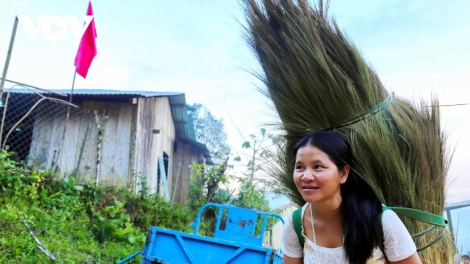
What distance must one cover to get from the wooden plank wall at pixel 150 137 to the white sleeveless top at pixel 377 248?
6.46 metres

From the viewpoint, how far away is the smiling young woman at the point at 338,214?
1.27 metres

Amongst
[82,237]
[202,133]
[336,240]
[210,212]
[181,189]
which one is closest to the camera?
[336,240]

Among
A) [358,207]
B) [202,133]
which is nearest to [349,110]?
[358,207]

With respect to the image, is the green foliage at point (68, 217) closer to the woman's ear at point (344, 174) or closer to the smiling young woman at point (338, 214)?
the smiling young woman at point (338, 214)

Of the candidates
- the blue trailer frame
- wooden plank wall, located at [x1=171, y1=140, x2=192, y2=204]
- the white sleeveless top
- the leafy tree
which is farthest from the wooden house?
the leafy tree

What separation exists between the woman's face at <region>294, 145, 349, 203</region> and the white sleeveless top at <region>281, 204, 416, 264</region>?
0.64 feet

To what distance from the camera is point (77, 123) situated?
7.59 meters

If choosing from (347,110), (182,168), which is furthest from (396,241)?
(182,168)

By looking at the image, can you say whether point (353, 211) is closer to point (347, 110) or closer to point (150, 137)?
point (347, 110)

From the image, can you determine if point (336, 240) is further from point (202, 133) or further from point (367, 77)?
point (202, 133)

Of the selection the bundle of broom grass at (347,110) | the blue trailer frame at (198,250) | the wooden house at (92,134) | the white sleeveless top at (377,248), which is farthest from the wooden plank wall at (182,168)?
the white sleeveless top at (377,248)

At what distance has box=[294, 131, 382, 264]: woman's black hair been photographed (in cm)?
129

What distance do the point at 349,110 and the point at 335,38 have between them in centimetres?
32

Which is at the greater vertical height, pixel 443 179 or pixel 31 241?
pixel 443 179
